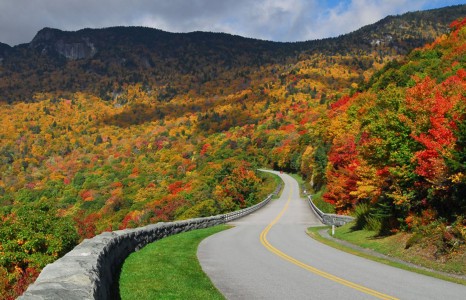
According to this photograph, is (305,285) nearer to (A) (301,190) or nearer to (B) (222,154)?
(A) (301,190)

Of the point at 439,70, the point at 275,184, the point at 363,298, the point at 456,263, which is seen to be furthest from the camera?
the point at 275,184

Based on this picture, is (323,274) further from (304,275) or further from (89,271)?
(89,271)

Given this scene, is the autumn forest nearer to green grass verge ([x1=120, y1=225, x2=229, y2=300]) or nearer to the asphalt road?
the asphalt road

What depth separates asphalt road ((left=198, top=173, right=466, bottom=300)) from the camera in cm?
1174

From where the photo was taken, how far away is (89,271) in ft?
27.2

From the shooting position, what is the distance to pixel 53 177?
14388cm

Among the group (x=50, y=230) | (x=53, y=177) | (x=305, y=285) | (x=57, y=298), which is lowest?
(x=53, y=177)

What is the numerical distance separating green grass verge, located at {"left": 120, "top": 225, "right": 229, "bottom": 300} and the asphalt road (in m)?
0.57

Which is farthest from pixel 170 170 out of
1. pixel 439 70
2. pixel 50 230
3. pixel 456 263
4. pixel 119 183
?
pixel 456 263

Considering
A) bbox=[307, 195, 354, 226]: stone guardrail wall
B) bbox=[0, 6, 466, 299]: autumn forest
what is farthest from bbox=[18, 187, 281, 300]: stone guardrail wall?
bbox=[307, 195, 354, 226]: stone guardrail wall

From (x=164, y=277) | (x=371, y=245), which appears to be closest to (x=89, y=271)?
(x=164, y=277)

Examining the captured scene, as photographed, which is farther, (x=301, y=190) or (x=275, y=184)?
(x=275, y=184)

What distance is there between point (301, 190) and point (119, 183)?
59978 millimetres

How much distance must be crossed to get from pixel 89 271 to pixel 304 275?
8.39 m
